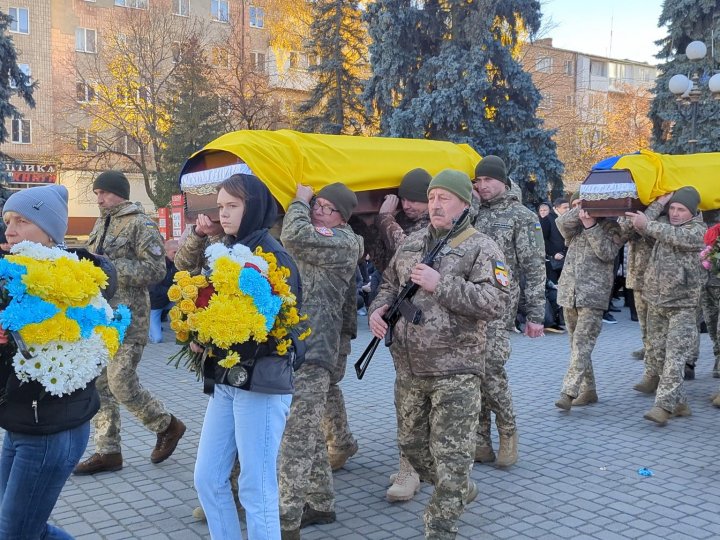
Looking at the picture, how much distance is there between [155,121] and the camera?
3109 cm

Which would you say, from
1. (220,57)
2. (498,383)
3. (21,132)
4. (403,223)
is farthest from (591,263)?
(21,132)

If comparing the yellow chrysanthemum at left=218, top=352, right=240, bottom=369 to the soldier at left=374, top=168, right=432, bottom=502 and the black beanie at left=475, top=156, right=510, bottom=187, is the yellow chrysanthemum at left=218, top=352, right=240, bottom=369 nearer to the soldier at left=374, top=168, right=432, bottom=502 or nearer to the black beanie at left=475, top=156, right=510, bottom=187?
the soldier at left=374, top=168, right=432, bottom=502

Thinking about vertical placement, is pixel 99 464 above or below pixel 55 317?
below

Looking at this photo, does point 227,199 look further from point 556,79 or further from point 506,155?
point 556,79

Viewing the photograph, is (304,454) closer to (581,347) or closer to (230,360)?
(230,360)

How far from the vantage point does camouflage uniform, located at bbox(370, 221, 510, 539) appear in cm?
398

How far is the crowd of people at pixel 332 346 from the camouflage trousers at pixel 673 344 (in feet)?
0.07

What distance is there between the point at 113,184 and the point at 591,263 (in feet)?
14.9

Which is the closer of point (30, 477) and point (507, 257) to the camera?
point (30, 477)

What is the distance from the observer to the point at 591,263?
24.5ft

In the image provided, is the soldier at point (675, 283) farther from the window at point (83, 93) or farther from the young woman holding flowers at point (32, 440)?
the window at point (83, 93)

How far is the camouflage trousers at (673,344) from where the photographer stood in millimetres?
7016

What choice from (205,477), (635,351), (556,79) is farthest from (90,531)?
(556,79)

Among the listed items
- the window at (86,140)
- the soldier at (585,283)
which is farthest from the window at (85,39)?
the soldier at (585,283)
